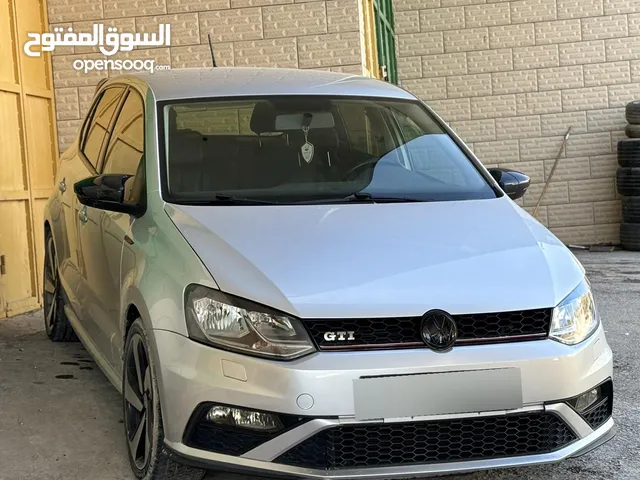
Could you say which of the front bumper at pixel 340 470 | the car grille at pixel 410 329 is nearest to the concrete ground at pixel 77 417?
the front bumper at pixel 340 470

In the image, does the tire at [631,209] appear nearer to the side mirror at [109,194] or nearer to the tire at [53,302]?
the tire at [53,302]

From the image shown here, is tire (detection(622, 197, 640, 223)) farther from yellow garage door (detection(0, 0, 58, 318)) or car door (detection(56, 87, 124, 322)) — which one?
Answer: car door (detection(56, 87, 124, 322))

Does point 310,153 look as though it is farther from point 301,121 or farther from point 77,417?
point 77,417

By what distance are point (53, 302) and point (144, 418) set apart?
2.52 m

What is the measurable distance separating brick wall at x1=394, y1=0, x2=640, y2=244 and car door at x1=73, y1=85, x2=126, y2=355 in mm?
6443

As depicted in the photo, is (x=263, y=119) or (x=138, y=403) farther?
(x=263, y=119)

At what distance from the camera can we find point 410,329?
94.9 inches

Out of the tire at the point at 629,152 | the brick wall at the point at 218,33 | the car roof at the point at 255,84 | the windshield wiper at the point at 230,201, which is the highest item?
the brick wall at the point at 218,33

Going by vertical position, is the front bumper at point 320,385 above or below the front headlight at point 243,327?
below

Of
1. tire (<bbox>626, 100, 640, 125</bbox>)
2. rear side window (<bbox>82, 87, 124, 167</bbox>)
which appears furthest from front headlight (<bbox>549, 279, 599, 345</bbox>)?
tire (<bbox>626, 100, 640, 125</bbox>)

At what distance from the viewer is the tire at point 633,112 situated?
9.46 metres

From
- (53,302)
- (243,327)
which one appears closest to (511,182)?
(243,327)

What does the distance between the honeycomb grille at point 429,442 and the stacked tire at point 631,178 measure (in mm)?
7635

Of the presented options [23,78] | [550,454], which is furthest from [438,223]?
[23,78]
